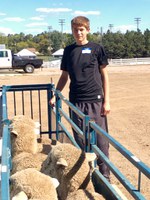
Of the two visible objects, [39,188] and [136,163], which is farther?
[39,188]

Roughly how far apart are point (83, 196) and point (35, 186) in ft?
1.59

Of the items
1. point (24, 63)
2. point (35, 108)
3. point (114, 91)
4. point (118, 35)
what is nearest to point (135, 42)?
point (118, 35)

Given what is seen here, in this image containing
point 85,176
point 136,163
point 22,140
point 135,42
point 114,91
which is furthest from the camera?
point 135,42

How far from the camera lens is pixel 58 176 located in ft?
10.6

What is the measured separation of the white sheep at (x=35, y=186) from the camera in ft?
8.96

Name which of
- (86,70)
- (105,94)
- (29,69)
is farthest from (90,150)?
(29,69)

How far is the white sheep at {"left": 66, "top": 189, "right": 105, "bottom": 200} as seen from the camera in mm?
3041

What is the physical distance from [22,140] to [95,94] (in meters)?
1.03

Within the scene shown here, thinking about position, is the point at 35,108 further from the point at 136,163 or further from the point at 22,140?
the point at 136,163

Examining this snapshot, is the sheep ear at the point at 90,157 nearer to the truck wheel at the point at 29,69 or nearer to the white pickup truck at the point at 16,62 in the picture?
the white pickup truck at the point at 16,62

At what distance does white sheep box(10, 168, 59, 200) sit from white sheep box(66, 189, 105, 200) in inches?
Result: 11.8

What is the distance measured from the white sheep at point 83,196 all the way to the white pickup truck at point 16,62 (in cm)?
2647

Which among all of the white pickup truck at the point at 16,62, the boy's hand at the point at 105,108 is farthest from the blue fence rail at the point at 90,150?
the white pickup truck at the point at 16,62

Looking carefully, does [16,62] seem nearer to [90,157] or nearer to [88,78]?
[88,78]
